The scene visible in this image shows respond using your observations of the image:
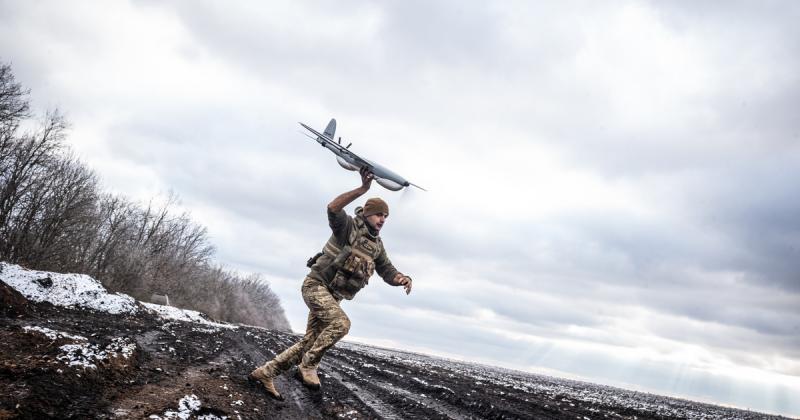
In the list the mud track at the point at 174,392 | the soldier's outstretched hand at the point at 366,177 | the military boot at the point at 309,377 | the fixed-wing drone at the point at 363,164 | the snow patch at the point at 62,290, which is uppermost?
the fixed-wing drone at the point at 363,164

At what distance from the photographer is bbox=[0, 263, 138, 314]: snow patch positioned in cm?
1788

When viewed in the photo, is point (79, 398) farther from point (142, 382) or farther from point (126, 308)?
point (126, 308)

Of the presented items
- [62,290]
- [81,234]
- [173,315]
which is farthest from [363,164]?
[81,234]

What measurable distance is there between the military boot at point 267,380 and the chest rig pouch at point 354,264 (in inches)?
57.8

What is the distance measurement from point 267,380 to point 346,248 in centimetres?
220

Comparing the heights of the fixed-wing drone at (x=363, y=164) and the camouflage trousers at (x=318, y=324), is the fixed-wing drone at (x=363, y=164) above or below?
above

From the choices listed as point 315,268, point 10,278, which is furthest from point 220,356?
point 10,278

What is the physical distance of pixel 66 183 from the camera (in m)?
47.7

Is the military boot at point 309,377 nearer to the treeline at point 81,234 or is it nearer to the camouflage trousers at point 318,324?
the camouflage trousers at point 318,324

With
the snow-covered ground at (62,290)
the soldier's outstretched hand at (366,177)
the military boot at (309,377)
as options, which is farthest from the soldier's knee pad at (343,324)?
the snow-covered ground at (62,290)

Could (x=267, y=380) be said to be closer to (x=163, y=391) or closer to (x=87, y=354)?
(x=163, y=391)

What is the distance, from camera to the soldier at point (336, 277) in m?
6.83

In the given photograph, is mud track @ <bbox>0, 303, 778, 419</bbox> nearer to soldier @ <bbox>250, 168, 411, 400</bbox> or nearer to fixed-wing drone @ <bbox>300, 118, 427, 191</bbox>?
soldier @ <bbox>250, 168, 411, 400</bbox>

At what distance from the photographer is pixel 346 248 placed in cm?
685
